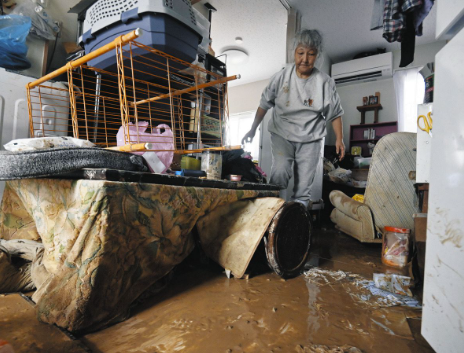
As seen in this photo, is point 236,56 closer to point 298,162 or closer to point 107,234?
point 298,162

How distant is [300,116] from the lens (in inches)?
75.7

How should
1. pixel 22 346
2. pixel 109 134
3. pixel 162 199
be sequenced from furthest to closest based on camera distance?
pixel 109 134, pixel 162 199, pixel 22 346

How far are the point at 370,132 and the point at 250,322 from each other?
4.68 meters

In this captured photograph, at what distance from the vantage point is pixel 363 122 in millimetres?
4754

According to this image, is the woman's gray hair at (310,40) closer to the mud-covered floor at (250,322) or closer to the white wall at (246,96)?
the mud-covered floor at (250,322)

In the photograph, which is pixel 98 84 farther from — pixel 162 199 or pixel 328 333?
pixel 328 333

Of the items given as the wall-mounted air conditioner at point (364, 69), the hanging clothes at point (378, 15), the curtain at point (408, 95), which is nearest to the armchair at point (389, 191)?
the hanging clothes at point (378, 15)

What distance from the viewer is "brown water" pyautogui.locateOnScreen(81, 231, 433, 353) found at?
0.69 m

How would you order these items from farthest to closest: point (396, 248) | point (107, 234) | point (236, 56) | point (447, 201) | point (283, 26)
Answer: point (236, 56) → point (283, 26) → point (396, 248) → point (107, 234) → point (447, 201)

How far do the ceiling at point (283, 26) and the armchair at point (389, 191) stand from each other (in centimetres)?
255

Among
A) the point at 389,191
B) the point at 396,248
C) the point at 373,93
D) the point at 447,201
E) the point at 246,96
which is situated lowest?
the point at 396,248

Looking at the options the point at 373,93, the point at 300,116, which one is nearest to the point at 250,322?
the point at 300,116

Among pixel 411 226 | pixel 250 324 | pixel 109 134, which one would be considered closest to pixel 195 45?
pixel 109 134

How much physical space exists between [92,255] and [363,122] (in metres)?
5.15
